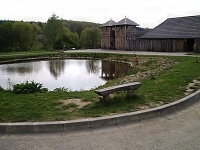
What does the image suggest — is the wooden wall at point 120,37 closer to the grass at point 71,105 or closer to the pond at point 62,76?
the pond at point 62,76

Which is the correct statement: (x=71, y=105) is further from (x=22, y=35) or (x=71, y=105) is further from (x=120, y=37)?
(x=22, y=35)


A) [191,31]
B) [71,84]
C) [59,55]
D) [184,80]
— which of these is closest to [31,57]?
[59,55]

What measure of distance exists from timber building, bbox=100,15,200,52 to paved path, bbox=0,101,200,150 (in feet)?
78.3

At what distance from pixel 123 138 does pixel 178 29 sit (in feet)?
99.2

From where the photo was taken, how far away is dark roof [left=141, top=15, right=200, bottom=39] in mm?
29531

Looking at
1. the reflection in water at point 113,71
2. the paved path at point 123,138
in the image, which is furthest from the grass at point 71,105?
the reflection in water at point 113,71

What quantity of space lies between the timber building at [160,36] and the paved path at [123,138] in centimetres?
2386

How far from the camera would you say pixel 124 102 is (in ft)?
20.2

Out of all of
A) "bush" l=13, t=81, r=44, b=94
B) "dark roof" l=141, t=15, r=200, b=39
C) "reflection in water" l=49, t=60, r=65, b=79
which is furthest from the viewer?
"dark roof" l=141, t=15, r=200, b=39

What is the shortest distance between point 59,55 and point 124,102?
1034 inches

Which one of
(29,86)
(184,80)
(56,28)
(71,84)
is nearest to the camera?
(29,86)

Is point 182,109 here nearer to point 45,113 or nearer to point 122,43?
point 45,113

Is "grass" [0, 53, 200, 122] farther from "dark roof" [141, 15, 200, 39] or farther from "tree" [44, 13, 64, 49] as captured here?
"tree" [44, 13, 64, 49]

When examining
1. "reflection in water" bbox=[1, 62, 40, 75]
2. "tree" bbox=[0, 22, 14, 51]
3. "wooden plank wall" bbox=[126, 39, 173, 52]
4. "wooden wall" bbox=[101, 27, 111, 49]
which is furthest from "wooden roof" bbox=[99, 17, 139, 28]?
"tree" bbox=[0, 22, 14, 51]
